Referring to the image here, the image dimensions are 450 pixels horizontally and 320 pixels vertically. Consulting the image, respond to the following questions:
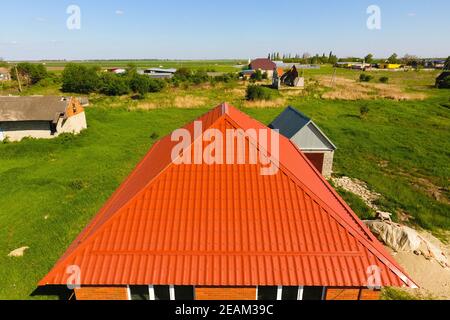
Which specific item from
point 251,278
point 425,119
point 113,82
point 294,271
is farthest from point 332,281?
point 113,82

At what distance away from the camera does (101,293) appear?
811 centimetres

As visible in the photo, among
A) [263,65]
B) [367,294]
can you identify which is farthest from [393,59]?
[367,294]

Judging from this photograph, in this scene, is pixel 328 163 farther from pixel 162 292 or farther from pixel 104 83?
pixel 104 83

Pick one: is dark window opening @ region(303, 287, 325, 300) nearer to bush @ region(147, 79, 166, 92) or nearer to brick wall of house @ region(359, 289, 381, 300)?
brick wall of house @ region(359, 289, 381, 300)

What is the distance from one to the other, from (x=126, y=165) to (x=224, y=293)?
19.5 m

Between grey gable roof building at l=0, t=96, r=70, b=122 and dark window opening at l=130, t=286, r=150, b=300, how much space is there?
1089 inches

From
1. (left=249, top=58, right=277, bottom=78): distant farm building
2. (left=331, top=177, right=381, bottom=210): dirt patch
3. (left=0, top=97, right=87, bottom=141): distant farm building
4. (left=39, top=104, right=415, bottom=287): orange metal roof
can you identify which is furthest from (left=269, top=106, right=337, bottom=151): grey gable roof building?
(left=249, top=58, right=277, bottom=78): distant farm building

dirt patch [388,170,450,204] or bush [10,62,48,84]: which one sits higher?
Answer: bush [10,62,48,84]

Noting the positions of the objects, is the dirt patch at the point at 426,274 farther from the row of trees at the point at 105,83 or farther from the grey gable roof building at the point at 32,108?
the row of trees at the point at 105,83

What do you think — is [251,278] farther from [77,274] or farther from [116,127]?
[116,127]

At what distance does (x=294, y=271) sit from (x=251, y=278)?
1168mm

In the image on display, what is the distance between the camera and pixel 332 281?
7.40m

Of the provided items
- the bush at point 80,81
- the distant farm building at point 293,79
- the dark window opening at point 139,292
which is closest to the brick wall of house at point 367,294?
the dark window opening at point 139,292

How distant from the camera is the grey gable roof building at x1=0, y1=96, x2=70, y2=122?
29909 mm
